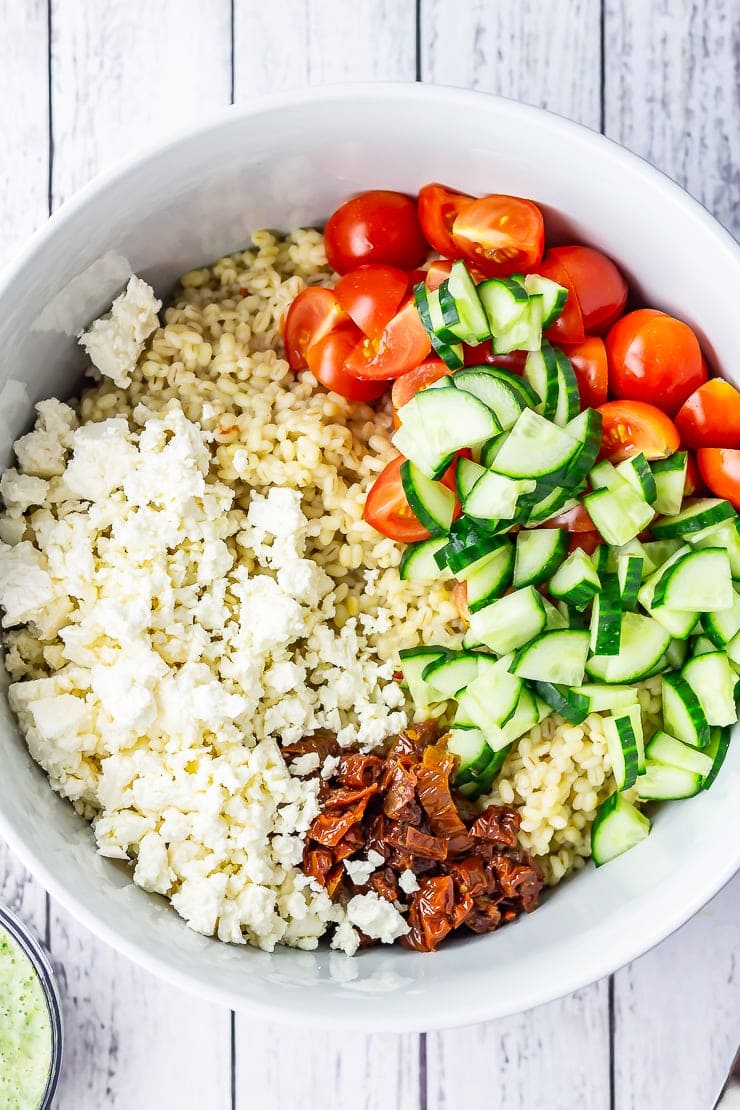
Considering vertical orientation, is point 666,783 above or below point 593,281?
below

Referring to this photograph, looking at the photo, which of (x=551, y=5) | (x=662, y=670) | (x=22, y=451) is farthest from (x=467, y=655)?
(x=551, y=5)

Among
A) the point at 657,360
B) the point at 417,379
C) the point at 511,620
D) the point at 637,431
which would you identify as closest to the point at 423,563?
the point at 511,620

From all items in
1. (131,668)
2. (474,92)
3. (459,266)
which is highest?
(474,92)

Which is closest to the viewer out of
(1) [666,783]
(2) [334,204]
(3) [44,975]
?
(1) [666,783]

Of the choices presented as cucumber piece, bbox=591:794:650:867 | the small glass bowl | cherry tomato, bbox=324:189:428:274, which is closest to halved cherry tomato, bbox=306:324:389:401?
cherry tomato, bbox=324:189:428:274

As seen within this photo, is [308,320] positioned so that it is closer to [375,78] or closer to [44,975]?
[375,78]

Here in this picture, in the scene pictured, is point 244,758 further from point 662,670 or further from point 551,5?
point 551,5

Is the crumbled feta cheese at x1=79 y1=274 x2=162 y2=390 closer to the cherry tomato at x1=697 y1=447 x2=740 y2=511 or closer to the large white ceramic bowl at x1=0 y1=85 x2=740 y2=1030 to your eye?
the large white ceramic bowl at x1=0 y1=85 x2=740 y2=1030
